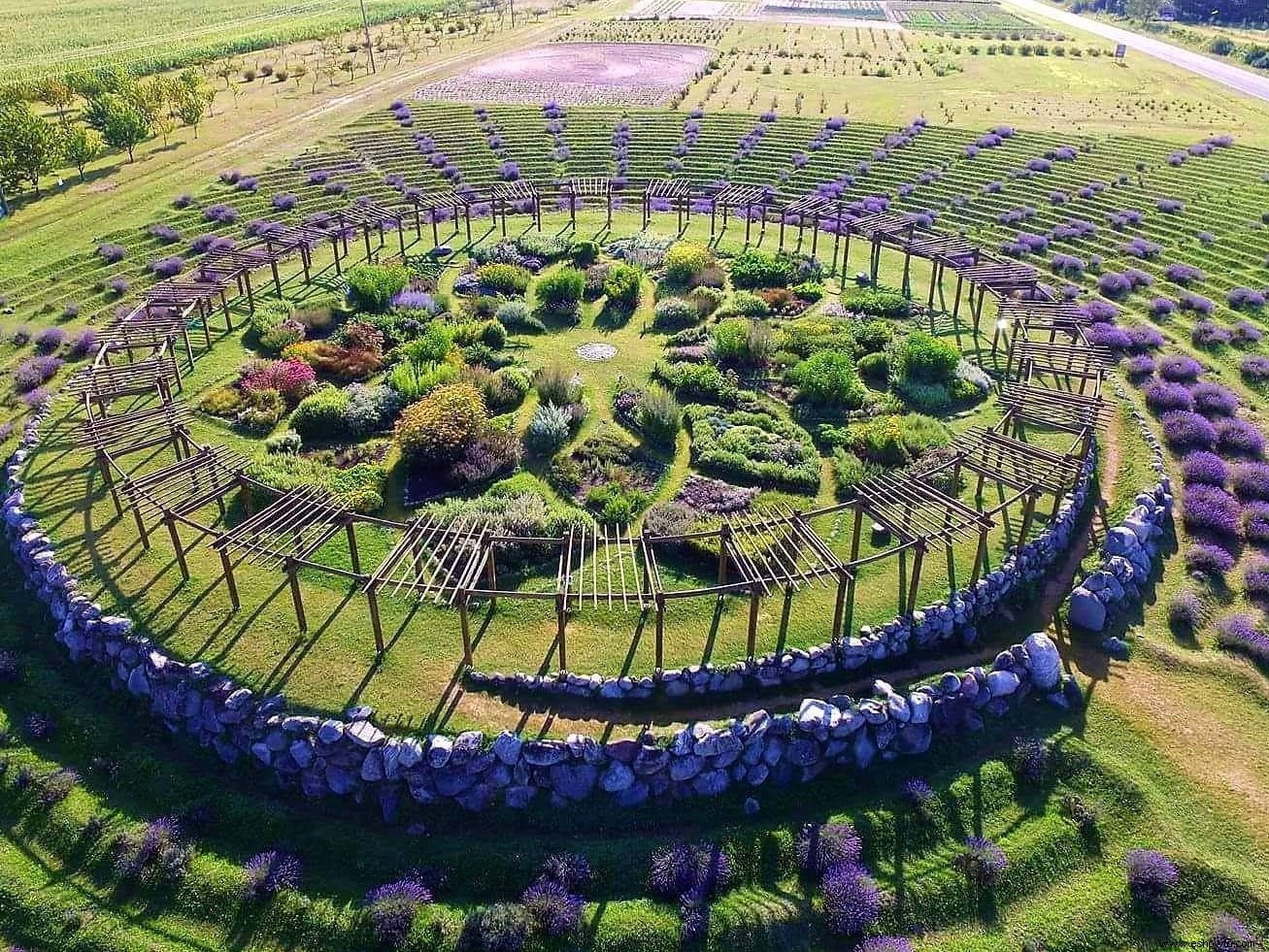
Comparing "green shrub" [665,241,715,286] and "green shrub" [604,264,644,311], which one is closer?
"green shrub" [604,264,644,311]

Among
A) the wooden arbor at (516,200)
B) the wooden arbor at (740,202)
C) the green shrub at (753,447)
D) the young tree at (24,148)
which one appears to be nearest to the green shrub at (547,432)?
the green shrub at (753,447)

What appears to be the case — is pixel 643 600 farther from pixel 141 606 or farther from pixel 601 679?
pixel 141 606

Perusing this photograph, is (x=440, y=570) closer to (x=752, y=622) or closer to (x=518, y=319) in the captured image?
(x=752, y=622)

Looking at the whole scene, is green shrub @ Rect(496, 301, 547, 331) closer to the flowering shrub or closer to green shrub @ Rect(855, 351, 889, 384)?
green shrub @ Rect(855, 351, 889, 384)

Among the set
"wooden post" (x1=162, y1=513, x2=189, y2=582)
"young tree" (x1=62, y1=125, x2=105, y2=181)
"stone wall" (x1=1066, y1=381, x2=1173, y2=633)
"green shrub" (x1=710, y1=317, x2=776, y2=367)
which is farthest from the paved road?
"young tree" (x1=62, y1=125, x2=105, y2=181)

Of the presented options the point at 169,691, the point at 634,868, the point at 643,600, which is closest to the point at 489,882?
the point at 634,868

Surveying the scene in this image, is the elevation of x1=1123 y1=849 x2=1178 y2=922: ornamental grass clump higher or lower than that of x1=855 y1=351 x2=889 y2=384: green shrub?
lower
